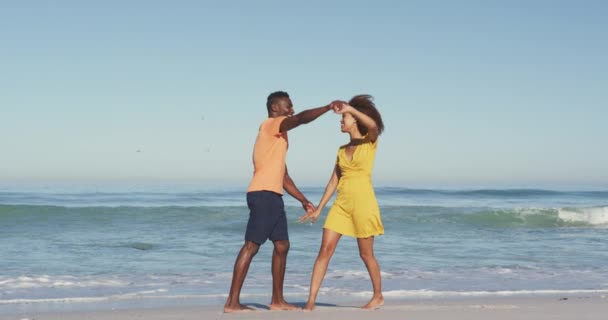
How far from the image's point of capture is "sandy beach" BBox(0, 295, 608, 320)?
18.4 feet

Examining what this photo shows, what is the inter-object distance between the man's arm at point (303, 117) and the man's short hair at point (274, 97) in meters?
0.29

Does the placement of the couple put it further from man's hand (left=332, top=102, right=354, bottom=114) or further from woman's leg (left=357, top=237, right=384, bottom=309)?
man's hand (left=332, top=102, right=354, bottom=114)

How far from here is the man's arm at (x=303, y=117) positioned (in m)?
5.29

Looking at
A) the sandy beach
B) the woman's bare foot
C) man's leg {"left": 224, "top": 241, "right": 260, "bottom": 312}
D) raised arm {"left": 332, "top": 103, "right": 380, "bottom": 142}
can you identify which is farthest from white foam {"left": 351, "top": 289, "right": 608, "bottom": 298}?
raised arm {"left": 332, "top": 103, "right": 380, "bottom": 142}

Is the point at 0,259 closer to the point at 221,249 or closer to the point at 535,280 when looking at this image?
the point at 221,249

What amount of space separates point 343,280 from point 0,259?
204 inches

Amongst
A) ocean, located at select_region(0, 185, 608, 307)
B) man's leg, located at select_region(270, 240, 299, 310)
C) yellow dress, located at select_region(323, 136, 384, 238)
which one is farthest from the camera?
ocean, located at select_region(0, 185, 608, 307)

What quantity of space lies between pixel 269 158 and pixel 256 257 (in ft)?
16.3

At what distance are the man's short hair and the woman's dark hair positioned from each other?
0.55 metres

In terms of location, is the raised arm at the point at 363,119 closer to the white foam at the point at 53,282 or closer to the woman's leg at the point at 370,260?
the woman's leg at the point at 370,260

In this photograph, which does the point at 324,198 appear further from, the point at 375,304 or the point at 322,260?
the point at 375,304

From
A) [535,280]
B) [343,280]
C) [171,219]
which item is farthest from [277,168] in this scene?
[171,219]

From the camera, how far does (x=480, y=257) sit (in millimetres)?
11273

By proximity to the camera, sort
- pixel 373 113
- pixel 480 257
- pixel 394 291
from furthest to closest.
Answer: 1. pixel 480 257
2. pixel 394 291
3. pixel 373 113
